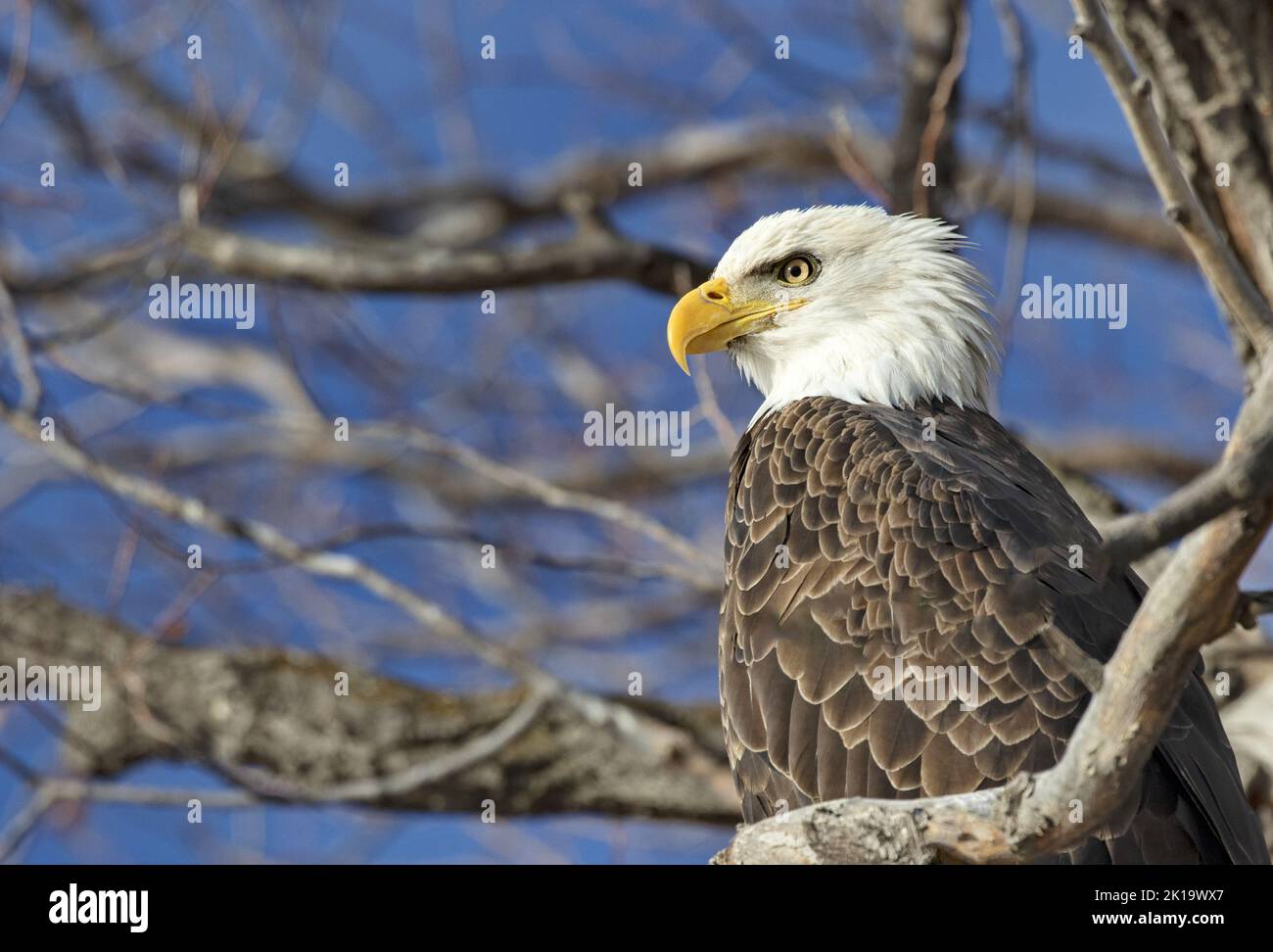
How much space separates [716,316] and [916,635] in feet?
5.51

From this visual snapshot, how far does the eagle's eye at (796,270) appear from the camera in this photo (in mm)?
5199

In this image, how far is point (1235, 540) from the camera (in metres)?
2.27

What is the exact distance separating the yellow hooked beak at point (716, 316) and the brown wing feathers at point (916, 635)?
75 centimetres

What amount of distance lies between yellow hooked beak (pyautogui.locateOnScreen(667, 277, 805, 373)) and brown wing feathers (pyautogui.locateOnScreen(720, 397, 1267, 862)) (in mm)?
751

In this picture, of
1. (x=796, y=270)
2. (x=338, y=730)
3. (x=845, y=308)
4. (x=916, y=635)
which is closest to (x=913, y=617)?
(x=916, y=635)

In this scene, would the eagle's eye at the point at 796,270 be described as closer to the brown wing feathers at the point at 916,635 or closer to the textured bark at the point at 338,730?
the brown wing feathers at the point at 916,635

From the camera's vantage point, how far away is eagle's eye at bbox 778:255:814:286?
17.1 feet

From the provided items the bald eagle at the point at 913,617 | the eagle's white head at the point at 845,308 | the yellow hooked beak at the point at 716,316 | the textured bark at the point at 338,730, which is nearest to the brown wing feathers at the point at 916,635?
the bald eagle at the point at 913,617

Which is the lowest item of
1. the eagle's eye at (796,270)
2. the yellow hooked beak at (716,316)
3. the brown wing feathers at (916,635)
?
the brown wing feathers at (916,635)

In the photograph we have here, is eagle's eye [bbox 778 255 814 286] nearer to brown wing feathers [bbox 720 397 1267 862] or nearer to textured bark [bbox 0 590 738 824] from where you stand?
brown wing feathers [bbox 720 397 1267 862]

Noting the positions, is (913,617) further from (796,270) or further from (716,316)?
(796,270)

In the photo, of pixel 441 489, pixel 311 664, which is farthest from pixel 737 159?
pixel 311 664
